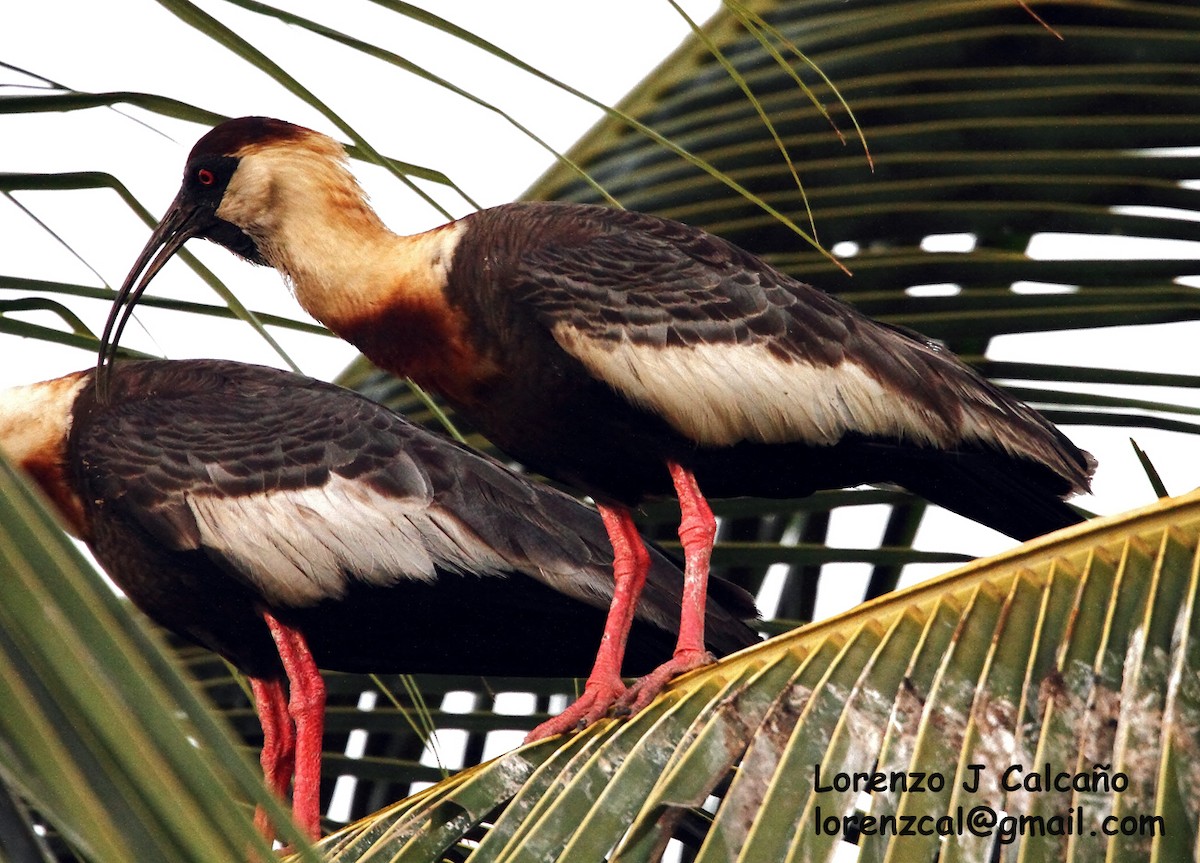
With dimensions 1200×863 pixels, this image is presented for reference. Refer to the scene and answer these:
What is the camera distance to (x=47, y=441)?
4.27 m

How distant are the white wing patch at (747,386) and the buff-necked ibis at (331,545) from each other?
55 cm

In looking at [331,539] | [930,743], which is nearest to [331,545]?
[331,539]

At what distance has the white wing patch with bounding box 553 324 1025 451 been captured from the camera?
11.0 feet

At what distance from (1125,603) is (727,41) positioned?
2961 millimetres

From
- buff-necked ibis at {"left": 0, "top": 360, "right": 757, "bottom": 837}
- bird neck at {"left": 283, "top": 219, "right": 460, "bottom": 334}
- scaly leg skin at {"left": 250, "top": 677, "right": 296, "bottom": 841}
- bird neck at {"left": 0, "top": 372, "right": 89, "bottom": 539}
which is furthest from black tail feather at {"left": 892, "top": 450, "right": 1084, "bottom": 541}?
bird neck at {"left": 0, "top": 372, "right": 89, "bottom": 539}

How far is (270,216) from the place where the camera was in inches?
154

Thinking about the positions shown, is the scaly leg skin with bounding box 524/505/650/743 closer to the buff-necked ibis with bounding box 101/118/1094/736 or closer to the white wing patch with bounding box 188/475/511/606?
the buff-necked ibis with bounding box 101/118/1094/736

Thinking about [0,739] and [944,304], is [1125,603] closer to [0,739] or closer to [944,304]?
[0,739]

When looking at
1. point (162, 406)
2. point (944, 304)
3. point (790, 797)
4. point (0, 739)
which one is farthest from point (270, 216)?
point (0, 739)

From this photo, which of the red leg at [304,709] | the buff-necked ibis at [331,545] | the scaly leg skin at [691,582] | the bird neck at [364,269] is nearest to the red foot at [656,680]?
the scaly leg skin at [691,582]

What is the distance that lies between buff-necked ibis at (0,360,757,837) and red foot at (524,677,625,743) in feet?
1.07

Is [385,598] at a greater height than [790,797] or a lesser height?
greater

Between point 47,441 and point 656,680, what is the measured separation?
2.06m

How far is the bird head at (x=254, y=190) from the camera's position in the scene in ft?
12.7
